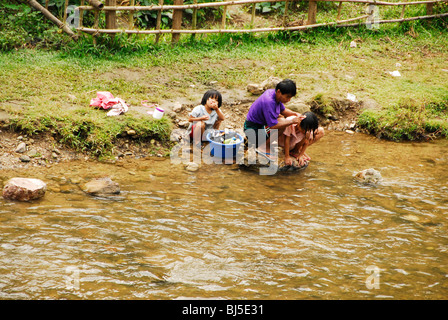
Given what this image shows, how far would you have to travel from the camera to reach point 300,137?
581 centimetres

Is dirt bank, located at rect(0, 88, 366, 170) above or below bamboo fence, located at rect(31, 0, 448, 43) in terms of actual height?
below

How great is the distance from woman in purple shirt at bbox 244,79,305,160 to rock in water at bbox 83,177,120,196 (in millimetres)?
1921

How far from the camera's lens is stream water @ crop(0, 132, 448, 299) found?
3.54 meters

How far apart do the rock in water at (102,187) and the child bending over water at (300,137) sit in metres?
2.15

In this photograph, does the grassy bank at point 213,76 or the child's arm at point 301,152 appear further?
the grassy bank at point 213,76

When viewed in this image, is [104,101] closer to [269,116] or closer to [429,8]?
[269,116]

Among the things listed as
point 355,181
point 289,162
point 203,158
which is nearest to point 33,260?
point 203,158

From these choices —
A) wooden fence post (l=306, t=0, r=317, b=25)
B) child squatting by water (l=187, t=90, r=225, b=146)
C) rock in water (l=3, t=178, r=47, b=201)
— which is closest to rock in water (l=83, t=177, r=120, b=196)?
rock in water (l=3, t=178, r=47, b=201)

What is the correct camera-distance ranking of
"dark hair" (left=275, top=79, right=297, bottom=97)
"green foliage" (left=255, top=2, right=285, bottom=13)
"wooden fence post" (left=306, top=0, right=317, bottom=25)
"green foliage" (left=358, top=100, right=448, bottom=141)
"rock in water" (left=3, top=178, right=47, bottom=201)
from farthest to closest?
1. "green foliage" (left=255, top=2, right=285, bottom=13)
2. "wooden fence post" (left=306, top=0, right=317, bottom=25)
3. "green foliage" (left=358, top=100, right=448, bottom=141)
4. "dark hair" (left=275, top=79, right=297, bottom=97)
5. "rock in water" (left=3, top=178, right=47, bottom=201)

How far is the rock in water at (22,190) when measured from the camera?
4.51 meters

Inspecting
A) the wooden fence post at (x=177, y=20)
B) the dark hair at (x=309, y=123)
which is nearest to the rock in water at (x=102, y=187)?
the dark hair at (x=309, y=123)

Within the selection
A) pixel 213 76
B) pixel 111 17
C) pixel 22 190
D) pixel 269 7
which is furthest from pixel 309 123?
pixel 269 7

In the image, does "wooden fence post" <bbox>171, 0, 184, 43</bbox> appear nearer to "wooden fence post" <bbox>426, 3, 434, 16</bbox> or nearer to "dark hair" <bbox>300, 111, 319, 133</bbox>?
"dark hair" <bbox>300, 111, 319, 133</bbox>

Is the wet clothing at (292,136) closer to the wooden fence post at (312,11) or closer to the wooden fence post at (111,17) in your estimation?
the wooden fence post at (111,17)
